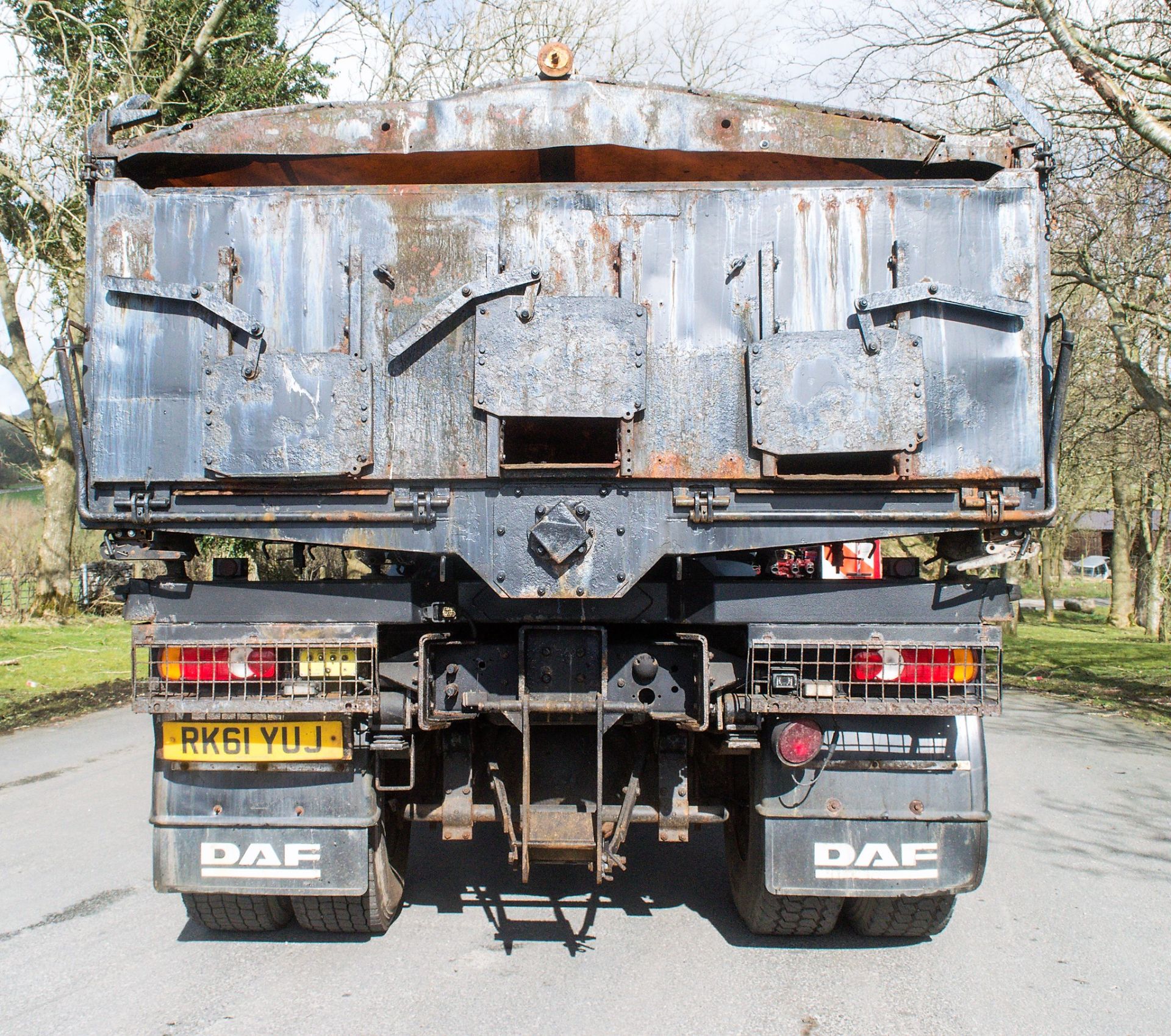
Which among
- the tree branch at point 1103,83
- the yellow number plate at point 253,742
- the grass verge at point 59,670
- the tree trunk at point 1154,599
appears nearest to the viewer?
the yellow number plate at point 253,742

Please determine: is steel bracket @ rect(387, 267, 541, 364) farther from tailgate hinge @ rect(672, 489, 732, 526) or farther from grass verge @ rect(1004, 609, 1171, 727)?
grass verge @ rect(1004, 609, 1171, 727)

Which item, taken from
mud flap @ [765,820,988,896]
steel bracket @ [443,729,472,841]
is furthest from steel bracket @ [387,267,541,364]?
mud flap @ [765,820,988,896]

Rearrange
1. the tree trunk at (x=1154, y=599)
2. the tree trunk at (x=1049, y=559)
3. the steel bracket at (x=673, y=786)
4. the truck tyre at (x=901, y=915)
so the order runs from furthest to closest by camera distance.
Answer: the tree trunk at (x=1049, y=559) < the tree trunk at (x=1154, y=599) < the truck tyre at (x=901, y=915) < the steel bracket at (x=673, y=786)

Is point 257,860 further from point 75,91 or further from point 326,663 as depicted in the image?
point 75,91

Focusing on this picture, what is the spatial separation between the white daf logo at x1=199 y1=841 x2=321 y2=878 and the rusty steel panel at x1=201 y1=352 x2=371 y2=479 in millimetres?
1361

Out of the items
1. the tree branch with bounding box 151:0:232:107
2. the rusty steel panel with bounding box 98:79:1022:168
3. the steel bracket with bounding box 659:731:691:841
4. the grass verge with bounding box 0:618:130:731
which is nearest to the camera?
the rusty steel panel with bounding box 98:79:1022:168

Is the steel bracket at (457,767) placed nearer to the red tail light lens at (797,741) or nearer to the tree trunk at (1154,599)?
the red tail light lens at (797,741)

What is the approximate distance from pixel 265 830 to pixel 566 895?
1.67 meters

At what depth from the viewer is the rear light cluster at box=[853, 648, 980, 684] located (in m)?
3.77

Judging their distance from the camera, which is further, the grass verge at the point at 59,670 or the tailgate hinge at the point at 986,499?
the grass verge at the point at 59,670

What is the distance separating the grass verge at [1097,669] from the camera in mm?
12109

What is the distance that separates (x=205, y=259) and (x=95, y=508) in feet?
3.17

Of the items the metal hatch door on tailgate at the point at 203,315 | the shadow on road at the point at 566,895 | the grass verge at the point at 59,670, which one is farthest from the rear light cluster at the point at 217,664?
the grass verge at the point at 59,670

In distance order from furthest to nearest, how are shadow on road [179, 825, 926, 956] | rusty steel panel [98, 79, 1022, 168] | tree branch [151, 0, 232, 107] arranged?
1. tree branch [151, 0, 232, 107]
2. shadow on road [179, 825, 926, 956]
3. rusty steel panel [98, 79, 1022, 168]
